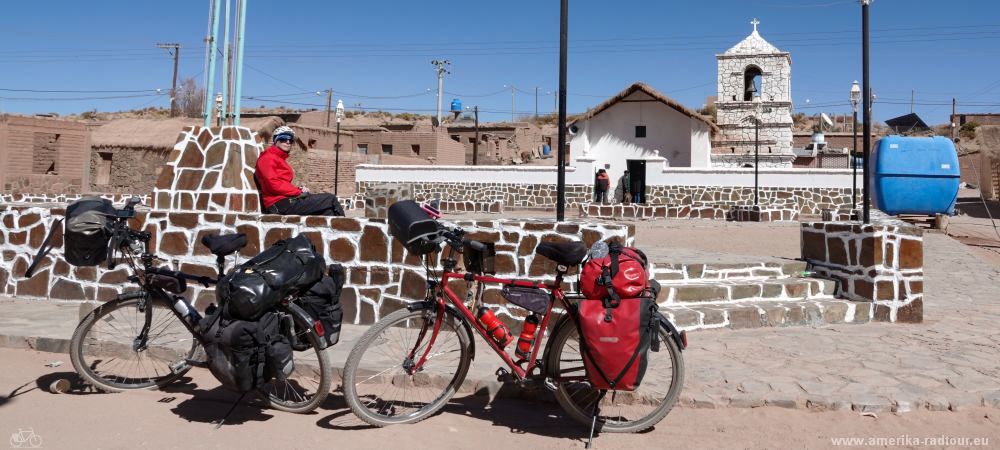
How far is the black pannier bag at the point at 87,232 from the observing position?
400 cm

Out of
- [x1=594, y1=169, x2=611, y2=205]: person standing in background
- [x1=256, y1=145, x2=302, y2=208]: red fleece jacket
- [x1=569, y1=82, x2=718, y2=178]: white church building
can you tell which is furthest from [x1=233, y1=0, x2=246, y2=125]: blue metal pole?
[x1=569, y1=82, x2=718, y2=178]: white church building

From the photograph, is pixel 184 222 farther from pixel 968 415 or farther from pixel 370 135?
pixel 370 135

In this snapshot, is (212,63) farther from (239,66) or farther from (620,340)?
(620,340)

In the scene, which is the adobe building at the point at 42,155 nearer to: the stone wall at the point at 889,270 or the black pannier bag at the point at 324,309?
the black pannier bag at the point at 324,309

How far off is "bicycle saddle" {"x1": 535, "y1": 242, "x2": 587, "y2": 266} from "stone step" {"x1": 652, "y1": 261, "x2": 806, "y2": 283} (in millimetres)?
3502

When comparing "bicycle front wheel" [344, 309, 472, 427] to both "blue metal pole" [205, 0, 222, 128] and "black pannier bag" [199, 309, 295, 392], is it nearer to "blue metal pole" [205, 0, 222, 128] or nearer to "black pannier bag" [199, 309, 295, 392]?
"black pannier bag" [199, 309, 295, 392]

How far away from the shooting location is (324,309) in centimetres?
379

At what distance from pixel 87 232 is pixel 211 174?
8.89ft

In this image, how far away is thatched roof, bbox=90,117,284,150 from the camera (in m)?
27.9

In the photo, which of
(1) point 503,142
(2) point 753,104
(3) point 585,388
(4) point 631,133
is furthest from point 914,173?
(1) point 503,142

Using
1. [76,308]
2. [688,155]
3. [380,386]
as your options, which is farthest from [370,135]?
[380,386]

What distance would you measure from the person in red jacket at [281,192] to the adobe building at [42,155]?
1868 centimetres

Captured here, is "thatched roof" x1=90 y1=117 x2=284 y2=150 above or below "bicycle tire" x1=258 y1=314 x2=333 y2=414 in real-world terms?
above

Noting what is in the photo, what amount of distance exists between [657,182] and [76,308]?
2200 cm
